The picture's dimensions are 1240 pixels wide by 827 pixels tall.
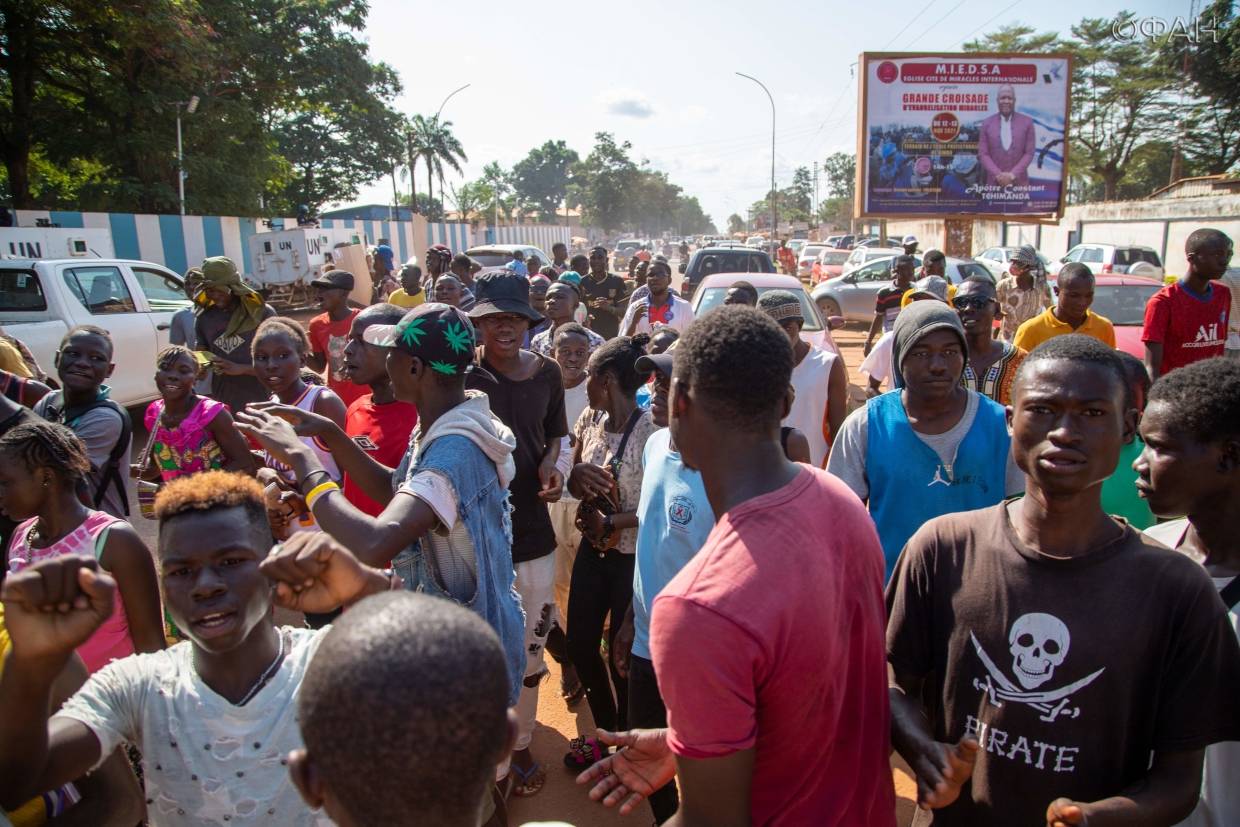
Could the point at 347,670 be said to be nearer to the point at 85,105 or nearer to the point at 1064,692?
the point at 1064,692

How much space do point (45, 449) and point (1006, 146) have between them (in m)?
22.7

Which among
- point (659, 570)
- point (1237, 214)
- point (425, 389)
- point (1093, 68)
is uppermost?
point (1093, 68)

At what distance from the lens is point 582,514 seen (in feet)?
11.5

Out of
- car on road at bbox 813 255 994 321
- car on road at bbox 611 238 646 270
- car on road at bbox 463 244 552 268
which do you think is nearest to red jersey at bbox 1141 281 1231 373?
car on road at bbox 813 255 994 321

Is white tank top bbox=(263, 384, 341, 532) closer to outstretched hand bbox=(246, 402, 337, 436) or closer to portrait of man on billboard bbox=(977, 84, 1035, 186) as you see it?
outstretched hand bbox=(246, 402, 337, 436)

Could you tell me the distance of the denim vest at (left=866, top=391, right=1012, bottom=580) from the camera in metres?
2.82

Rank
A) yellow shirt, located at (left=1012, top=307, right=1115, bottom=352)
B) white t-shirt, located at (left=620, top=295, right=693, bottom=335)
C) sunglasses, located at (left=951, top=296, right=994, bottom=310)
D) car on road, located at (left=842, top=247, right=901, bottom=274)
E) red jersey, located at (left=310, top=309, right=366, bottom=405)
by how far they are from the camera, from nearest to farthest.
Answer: sunglasses, located at (left=951, top=296, right=994, bottom=310) < yellow shirt, located at (left=1012, top=307, right=1115, bottom=352) < red jersey, located at (left=310, top=309, right=366, bottom=405) < white t-shirt, located at (left=620, top=295, right=693, bottom=335) < car on road, located at (left=842, top=247, right=901, bottom=274)

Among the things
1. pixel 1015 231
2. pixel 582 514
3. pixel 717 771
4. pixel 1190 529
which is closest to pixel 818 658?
pixel 717 771

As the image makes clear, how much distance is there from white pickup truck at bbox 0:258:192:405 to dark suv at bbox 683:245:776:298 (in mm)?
8085

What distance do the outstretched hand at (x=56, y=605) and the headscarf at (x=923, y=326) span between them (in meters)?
2.59

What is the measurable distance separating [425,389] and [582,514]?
1152mm

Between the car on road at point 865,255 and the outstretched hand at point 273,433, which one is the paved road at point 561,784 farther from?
the car on road at point 865,255

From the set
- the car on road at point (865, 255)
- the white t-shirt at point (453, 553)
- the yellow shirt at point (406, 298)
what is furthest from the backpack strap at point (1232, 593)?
the car on road at point (865, 255)

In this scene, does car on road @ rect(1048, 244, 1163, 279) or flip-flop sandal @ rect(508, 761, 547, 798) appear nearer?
flip-flop sandal @ rect(508, 761, 547, 798)
